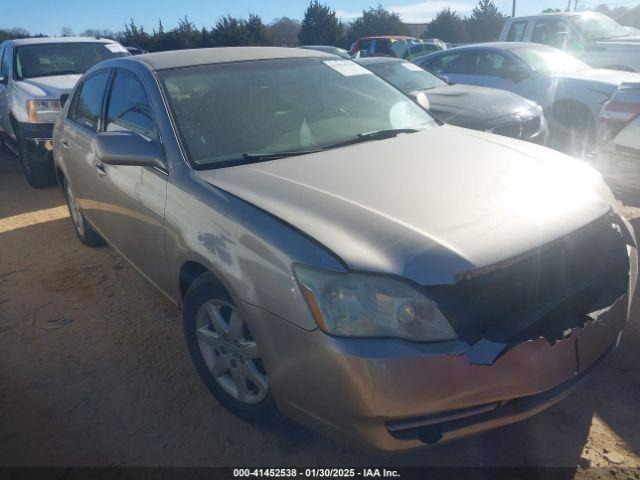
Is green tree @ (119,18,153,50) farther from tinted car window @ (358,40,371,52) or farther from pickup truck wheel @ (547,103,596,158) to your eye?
pickup truck wheel @ (547,103,596,158)

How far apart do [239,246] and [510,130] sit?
4.37m

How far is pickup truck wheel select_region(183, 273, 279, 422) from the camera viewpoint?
2.25 meters

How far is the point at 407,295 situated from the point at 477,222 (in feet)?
1.47

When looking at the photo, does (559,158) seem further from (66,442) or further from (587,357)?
(66,442)

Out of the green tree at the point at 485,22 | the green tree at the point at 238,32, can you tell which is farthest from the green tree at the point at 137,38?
the green tree at the point at 485,22

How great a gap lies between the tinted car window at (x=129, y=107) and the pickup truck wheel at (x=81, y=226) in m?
1.32

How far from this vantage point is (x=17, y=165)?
8.78 m

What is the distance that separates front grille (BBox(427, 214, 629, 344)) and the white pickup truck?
24.6ft

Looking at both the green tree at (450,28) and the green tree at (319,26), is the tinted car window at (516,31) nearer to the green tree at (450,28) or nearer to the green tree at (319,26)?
the green tree at (319,26)

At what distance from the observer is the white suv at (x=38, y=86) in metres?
6.43

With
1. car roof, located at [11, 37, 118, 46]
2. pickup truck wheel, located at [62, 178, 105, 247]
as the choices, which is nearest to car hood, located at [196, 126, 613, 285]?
pickup truck wheel, located at [62, 178, 105, 247]

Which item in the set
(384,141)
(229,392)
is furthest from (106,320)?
(384,141)

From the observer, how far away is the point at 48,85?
6.70 m

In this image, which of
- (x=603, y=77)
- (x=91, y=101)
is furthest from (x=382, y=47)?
(x=91, y=101)
